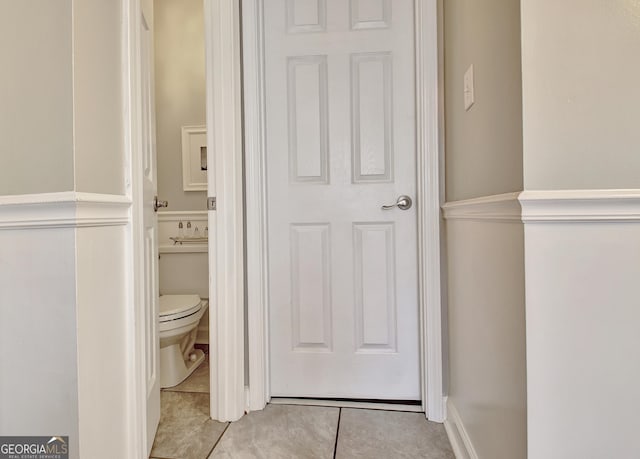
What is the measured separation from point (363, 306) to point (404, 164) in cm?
68

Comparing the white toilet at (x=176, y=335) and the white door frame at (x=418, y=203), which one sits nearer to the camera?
the white door frame at (x=418, y=203)

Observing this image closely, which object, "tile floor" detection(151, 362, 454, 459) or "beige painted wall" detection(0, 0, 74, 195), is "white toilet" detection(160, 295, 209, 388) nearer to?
"tile floor" detection(151, 362, 454, 459)

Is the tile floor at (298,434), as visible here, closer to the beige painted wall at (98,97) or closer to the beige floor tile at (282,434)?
the beige floor tile at (282,434)

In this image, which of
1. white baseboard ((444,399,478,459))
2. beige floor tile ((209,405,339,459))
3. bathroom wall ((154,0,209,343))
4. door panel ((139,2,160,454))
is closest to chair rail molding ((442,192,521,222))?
white baseboard ((444,399,478,459))

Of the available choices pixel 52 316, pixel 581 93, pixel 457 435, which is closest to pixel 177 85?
pixel 52 316

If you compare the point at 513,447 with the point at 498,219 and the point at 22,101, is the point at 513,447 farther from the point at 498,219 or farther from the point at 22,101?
the point at 22,101

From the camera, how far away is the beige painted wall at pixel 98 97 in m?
0.87

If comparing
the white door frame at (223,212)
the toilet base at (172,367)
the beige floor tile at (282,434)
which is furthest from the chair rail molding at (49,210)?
the toilet base at (172,367)

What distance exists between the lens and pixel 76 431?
2.80 feet

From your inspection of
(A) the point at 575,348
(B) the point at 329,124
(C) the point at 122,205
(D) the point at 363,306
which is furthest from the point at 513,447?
(B) the point at 329,124

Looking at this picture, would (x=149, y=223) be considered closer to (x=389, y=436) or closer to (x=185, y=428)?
(x=185, y=428)

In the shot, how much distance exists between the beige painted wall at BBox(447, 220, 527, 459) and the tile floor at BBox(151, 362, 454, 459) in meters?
0.21

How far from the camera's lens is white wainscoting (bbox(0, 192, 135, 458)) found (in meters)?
0.85

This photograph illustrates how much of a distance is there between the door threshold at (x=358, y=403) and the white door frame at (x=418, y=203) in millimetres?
74
